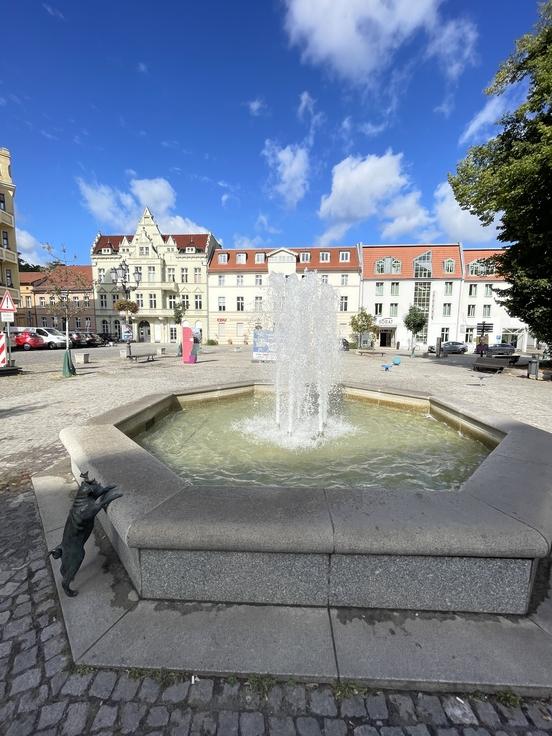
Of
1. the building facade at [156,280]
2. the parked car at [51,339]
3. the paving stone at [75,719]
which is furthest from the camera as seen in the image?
the building facade at [156,280]

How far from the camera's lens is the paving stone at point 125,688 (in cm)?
183

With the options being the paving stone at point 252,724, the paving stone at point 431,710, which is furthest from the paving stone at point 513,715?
the paving stone at point 252,724

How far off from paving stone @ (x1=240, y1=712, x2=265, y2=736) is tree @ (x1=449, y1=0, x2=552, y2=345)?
17553 millimetres

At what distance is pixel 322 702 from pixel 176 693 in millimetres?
795

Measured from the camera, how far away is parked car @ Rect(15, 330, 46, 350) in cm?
3191

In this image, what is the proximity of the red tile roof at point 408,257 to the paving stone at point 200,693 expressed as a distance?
162 ft

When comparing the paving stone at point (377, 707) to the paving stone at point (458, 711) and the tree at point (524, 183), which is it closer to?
the paving stone at point (458, 711)

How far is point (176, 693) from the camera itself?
6.08ft

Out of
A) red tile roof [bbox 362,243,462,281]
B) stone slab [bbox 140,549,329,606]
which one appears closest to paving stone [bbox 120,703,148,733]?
stone slab [bbox 140,549,329,606]

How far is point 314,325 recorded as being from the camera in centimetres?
765

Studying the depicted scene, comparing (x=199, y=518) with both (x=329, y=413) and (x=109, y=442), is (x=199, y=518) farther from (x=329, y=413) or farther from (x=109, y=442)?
(x=329, y=413)

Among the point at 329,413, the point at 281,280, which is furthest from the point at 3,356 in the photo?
the point at 329,413

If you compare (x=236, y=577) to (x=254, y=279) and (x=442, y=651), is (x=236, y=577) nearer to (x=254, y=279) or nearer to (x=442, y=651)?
(x=442, y=651)

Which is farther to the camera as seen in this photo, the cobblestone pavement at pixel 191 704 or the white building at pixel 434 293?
the white building at pixel 434 293
